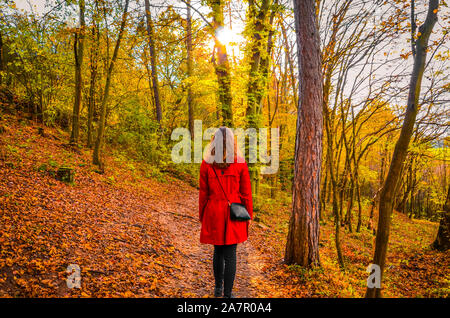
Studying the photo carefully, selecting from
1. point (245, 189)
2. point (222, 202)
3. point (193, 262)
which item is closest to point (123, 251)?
point (193, 262)

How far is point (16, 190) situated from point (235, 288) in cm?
511

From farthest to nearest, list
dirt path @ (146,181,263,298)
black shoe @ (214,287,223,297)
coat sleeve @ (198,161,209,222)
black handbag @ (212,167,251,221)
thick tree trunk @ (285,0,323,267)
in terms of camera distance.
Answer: thick tree trunk @ (285,0,323,267)
dirt path @ (146,181,263,298)
black shoe @ (214,287,223,297)
coat sleeve @ (198,161,209,222)
black handbag @ (212,167,251,221)

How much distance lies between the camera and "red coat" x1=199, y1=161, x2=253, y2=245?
2.92m

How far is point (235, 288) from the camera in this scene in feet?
12.7

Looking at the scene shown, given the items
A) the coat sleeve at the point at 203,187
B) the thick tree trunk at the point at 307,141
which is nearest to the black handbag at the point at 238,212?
the coat sleeve at the point at 203,187

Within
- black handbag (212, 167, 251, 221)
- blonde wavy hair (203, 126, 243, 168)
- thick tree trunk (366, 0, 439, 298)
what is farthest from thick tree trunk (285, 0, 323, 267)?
blonde wavy hair (203, 126, 243, 168)

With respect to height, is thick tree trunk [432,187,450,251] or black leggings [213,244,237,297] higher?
black leggings [213,244,237,297]

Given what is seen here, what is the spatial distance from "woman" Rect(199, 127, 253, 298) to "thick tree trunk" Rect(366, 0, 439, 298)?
166 centimetres

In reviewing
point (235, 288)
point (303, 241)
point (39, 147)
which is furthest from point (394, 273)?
point (39, 147)

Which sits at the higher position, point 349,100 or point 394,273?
point 349,100

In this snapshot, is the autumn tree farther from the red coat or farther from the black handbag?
the black handbag

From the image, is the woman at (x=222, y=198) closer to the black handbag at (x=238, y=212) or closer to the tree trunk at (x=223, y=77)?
the black handbag at (x=238, y=212)
